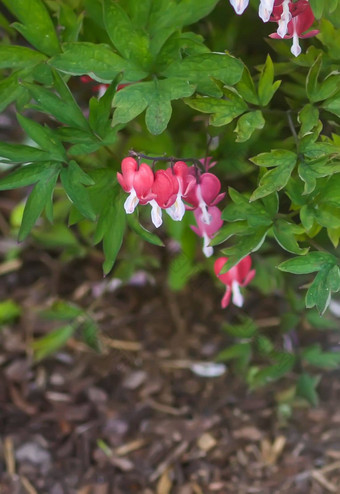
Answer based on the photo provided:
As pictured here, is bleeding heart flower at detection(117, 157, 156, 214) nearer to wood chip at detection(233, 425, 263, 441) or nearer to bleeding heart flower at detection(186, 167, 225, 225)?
bleeding heart flower at detection(186, 167, 225, 225)

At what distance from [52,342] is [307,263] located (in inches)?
52.4

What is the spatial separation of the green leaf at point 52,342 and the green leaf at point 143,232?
3.44 feet

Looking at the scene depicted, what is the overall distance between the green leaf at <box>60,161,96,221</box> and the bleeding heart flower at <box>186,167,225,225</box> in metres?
0.21

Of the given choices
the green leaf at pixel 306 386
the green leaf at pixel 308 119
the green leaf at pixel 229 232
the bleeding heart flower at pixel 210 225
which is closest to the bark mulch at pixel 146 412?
the green leaf at pixel 306 386

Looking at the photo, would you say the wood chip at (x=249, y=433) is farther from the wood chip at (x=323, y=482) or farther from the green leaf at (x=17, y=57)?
the green leaf at (x=17, y=57)

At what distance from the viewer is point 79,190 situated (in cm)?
123

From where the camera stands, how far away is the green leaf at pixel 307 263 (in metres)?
1.25

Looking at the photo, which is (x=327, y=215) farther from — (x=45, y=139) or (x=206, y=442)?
(x=206, y=442)

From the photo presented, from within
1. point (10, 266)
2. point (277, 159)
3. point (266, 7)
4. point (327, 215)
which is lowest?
point (10, 266)

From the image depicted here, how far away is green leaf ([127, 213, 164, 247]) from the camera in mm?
1280

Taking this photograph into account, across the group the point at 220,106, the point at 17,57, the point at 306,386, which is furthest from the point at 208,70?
the point at 306,386

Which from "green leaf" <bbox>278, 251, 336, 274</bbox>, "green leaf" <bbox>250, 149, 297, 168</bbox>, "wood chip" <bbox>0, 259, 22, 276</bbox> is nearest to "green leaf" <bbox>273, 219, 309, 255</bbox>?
"green leaf" <bbox>278, 251, 336, 274</bbox>

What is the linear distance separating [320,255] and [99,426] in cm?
135

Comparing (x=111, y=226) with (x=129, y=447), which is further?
(x=129, y=447)
